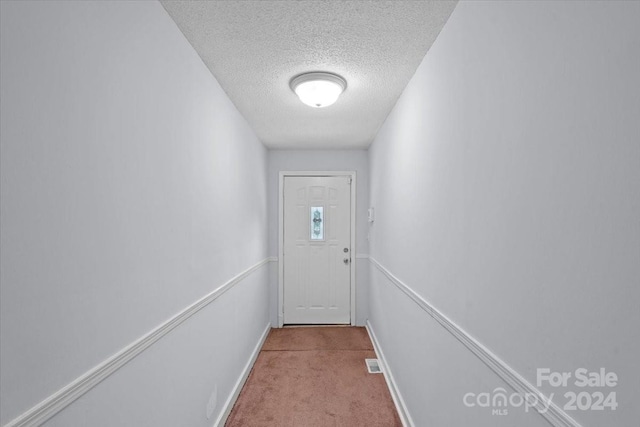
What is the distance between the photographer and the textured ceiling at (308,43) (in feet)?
4.80

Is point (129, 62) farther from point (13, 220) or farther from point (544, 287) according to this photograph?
point (544, 287)

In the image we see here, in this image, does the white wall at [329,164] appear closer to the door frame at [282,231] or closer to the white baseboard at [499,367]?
the door frame at [282,231]

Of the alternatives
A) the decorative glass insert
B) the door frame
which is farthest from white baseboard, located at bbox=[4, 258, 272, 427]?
the decorative glass insert

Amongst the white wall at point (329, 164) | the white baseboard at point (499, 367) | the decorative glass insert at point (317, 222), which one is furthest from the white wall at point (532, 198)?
the decorative glass insert at point (317, 222)

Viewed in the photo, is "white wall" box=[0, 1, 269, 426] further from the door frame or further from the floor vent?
the door frame

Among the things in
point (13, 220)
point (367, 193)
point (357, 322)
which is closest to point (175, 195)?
point (13, 220)

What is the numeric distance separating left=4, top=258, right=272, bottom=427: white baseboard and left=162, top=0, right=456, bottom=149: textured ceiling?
4.74 ft

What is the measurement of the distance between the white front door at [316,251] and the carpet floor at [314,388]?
0.57m

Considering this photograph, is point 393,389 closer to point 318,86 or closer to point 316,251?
point 316,251

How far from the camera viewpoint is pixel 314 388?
2.77 meters

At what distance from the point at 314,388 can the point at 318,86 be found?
245 cm

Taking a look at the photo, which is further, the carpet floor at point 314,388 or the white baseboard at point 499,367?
the carpet floor at point 314,388

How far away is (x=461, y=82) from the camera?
4.55ft

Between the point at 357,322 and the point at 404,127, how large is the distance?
2.97 meters
